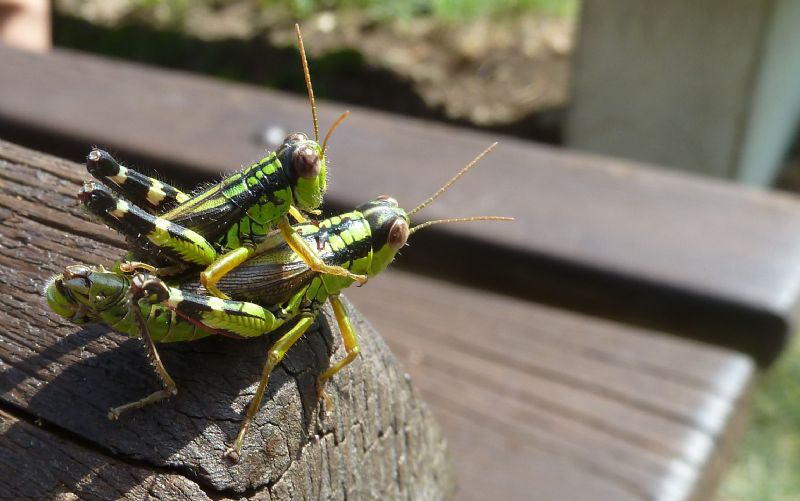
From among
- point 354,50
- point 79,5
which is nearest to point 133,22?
point 79,5

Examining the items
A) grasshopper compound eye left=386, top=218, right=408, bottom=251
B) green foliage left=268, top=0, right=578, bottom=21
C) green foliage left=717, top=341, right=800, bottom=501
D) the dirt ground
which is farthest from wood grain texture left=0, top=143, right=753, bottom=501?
green foliage left=268, top=0, right=578, bottom=21

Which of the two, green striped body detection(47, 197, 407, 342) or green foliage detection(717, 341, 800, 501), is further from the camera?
green foliage detection(717, 341, 800, 501)

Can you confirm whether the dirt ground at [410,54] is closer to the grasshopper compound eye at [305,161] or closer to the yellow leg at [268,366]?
the grasshopper compound eye at [305,161]

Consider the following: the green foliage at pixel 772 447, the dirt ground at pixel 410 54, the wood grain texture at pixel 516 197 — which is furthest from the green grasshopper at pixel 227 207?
the dirt ground at pixel 410 54

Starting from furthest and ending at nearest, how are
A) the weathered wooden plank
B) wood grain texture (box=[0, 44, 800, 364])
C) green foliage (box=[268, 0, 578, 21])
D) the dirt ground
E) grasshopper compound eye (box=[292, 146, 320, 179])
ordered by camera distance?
green foliage (box=[268, 0, 578, 21]) < the dirt ground < wood grain texture (box=[0, 44, 800, 364]) < grasshopper compound eye (box=[292, 146, 320, 179]) < the weathered wooden plank

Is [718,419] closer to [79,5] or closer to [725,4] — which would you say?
[725,4]

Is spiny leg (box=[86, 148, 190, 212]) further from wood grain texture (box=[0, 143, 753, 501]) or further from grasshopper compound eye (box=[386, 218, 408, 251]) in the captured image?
grasshopper compound eye (box=[386, 218, 408, 251])

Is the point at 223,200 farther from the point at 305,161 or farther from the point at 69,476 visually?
the point at 69,476
